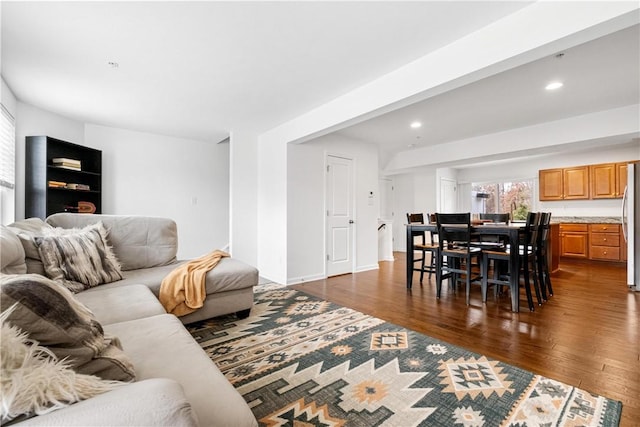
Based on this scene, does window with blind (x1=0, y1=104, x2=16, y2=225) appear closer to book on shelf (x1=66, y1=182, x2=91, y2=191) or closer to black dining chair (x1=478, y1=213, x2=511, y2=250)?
book on shelf (x1=66, y1=182, x2=91, y2=191)

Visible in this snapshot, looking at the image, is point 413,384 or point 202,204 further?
point 202,204

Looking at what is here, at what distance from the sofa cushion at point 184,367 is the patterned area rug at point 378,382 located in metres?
0.56

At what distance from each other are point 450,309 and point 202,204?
15.0 ft

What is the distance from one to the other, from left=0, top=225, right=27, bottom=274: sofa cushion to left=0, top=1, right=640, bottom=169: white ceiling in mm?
1516

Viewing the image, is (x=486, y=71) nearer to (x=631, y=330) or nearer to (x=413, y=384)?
(x=413, y=384)

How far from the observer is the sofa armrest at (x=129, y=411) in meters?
0.55

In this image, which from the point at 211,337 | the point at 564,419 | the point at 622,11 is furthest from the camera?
the point at 211,337

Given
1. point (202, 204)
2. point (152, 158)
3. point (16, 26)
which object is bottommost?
point (202, 204)

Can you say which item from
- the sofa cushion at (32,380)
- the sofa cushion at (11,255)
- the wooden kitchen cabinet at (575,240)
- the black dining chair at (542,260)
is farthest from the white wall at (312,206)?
the wooden kitchen cabinet at (575,240)

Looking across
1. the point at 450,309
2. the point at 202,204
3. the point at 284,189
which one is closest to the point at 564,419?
the point at 450,309

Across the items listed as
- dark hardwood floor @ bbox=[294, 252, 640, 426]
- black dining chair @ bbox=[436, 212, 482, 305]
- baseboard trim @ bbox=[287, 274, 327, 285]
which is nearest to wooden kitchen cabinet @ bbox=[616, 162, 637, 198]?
dark hardwood floor @ bbox=[294, 252, 640, 426]

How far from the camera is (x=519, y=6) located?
193 centimetres

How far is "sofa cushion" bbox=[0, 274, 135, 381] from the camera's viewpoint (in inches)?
26.5

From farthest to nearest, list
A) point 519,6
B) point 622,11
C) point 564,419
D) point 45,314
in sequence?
1. point 519,6
2. point 622,11
3. point 564,419
4. point 45,314
